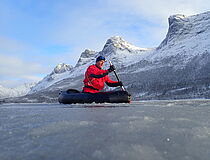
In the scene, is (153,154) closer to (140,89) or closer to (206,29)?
(140,89)

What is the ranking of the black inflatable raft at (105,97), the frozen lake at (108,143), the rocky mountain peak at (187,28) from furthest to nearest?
1. the rocky mountain peak at (187,28)
2. the black inflatable raft at (105,97)
3. the frozen lake at (108,143)

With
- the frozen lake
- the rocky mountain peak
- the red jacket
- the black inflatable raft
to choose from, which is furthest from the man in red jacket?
the rocky mountain peak

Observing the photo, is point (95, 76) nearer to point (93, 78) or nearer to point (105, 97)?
point (93, 78)

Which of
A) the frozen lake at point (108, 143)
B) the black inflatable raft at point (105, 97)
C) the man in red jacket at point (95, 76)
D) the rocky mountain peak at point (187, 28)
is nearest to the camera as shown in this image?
the frozen lake at point (108, 143)

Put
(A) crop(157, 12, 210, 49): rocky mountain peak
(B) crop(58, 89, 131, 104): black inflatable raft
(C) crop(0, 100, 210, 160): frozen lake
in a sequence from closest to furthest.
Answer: (C) crop(0, 100, 210, 160): frozen lake, (B) crop(58, 89, 131, 104): black inflatable raft, (A) crop(157, 12, 210, 49): rocky mountain peak

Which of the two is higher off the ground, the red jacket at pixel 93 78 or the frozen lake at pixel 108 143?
the red jacket at pixel 93 78

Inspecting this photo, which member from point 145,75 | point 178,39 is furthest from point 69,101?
point 178,39

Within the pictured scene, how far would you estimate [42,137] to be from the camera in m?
3.38

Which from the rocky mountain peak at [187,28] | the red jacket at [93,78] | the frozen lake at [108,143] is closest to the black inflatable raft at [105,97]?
the red jacket at [93,78]

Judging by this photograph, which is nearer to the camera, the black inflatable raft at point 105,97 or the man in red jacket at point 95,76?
the black inflatable raft at point 105,97

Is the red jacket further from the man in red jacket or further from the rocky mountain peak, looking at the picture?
the rocky mountain peak

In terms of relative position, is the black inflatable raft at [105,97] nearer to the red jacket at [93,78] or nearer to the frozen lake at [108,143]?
the red jacket at [93,78]

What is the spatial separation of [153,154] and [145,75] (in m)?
115

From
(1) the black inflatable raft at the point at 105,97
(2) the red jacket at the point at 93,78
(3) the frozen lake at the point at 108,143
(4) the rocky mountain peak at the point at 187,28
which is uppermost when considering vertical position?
(4) the rocky mountain peak at the point at 187,28
